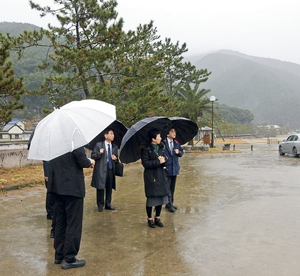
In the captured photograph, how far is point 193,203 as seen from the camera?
716 centimetres

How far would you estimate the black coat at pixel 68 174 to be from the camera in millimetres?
3754

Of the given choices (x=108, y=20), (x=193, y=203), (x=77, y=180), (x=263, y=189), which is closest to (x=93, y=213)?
(x=193, y=203)

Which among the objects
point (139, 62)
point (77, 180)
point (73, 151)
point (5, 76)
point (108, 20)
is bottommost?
point (77, 180)

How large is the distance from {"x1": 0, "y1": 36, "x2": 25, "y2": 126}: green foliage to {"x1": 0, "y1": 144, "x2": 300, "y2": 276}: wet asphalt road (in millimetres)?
3208

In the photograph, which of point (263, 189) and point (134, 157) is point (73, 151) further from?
point (263, 189)

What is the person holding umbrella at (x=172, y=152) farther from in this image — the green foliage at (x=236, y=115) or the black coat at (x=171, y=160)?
the green foliage at (x=236, y=115)

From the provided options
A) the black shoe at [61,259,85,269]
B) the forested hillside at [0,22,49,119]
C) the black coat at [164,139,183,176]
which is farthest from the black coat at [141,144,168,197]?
the forested hillside at [0,22,49,119]

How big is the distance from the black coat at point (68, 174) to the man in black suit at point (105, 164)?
2186mm

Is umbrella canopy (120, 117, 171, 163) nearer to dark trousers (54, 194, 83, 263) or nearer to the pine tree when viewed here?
dark trousers (54, 194, 83, 263)

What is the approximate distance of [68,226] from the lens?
383 centimetres

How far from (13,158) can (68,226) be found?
8309mm

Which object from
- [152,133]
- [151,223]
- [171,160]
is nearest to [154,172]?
[152,133]

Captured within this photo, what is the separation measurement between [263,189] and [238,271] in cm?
547

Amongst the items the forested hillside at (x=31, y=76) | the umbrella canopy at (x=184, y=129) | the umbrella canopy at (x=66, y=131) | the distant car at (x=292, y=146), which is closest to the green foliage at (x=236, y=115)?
the forested hillside at (x=31, y=76)
